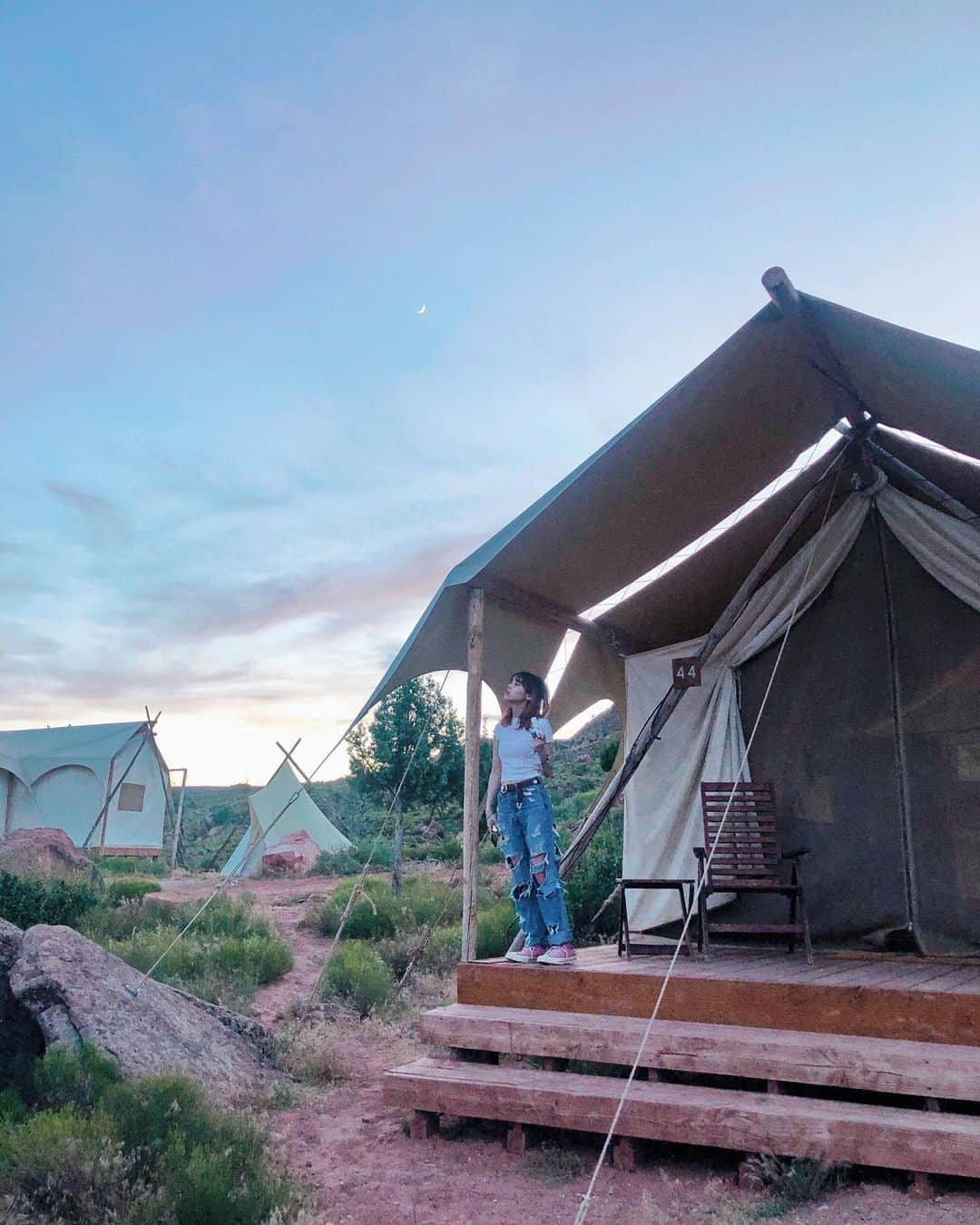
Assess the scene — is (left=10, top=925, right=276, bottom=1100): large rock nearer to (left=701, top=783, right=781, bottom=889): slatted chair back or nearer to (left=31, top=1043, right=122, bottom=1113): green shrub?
(left=31, top=1043, right=122, bottom=1113): green shrub

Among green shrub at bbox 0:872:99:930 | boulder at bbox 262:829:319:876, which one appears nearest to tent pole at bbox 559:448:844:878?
green shrub at bbox 0:872:99:930

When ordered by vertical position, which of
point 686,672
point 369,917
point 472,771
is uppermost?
point 686,672

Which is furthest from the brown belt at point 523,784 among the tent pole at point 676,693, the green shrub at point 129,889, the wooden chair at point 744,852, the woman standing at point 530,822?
the green shrub at point 129,889

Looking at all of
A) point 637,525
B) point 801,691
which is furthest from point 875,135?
point 801,691

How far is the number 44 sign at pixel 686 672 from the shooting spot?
5.38 meters

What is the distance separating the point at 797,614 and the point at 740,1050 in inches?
115

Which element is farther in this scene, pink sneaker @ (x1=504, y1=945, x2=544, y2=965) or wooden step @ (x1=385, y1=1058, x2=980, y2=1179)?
pink sneaker @ (x1=504, y1=945, x2=544, y2=965)

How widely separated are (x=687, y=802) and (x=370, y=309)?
4580 millimetres

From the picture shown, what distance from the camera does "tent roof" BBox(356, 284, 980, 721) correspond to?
385 cm

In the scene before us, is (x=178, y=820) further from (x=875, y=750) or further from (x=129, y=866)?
(x=875, y=750)

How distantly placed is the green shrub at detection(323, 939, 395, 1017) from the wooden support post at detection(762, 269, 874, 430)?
4.57 metres

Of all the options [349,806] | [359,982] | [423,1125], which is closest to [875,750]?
[423,1125]

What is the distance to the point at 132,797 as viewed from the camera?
68.9 ft

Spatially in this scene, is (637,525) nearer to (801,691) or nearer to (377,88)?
(801,691)
